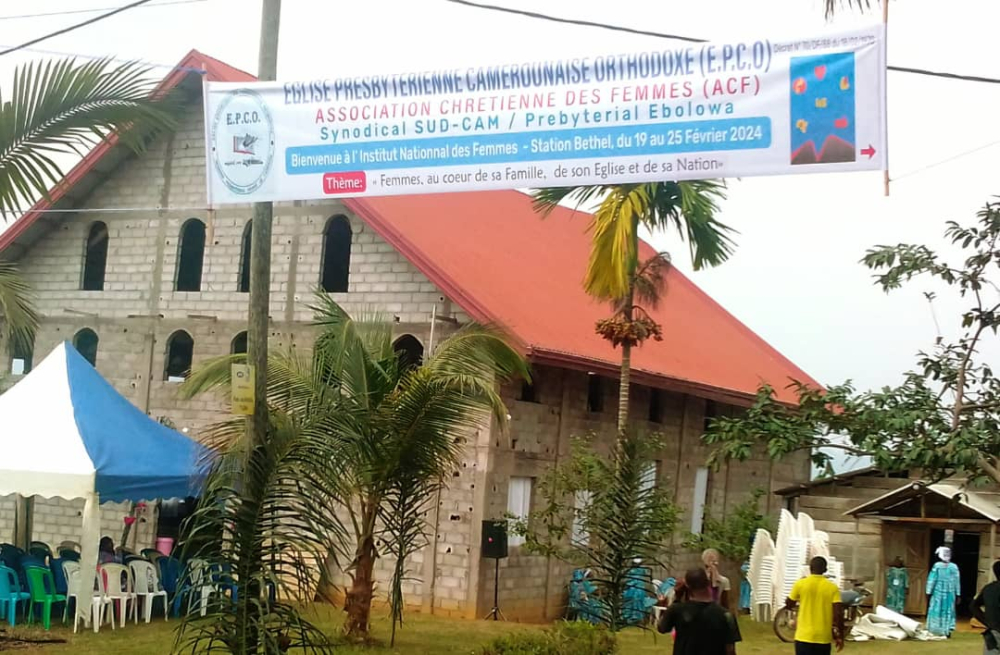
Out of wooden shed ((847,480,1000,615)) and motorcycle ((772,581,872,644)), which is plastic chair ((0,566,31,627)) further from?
wooden shed ((847,480,1000,615))

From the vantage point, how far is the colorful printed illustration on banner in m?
8.84

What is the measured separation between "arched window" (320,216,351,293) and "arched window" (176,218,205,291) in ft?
8.37

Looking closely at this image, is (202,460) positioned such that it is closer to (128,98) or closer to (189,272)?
(128,98)

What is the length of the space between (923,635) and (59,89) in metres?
17.3

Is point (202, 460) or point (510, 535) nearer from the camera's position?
point (202, 460)

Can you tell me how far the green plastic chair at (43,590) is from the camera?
622 inches

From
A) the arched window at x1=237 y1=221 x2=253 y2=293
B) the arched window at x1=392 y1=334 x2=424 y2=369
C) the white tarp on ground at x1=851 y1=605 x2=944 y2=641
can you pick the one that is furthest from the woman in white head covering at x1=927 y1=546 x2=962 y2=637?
the arched window at x1=237 y1=221 x2=253 y2=293

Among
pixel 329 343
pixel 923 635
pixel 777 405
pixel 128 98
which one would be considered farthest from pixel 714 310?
pixel 128 98

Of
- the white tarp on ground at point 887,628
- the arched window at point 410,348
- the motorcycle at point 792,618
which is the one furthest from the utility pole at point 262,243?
the white tarp on ground at point 887,628

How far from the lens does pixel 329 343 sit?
1458 centimetres

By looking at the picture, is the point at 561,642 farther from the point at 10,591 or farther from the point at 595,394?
the point at 595,394

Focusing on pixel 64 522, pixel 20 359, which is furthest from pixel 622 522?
pixel 20 359

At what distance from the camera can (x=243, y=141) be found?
1042 centimetres

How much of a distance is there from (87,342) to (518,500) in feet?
28.6
